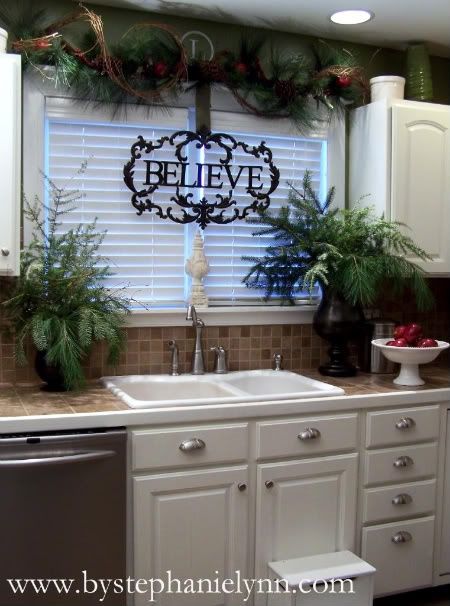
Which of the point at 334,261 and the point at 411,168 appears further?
the point at 411,168

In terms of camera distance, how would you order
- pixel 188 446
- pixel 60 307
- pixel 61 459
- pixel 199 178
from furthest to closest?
1. pixel 199 178
2. pixel 60 307
3. pixel 188 446
4. pixel 61 459

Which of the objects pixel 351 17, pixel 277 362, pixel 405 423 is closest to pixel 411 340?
pixel 405 423

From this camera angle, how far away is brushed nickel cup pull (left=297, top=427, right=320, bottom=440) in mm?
2639

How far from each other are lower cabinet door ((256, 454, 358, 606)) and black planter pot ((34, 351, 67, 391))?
0.80m

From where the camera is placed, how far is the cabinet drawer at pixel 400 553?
2.80 metres

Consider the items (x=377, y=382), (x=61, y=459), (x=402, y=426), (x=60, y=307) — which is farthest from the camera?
(x=377, y=382)

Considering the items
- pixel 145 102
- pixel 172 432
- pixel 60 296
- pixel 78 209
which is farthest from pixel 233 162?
pixel 172 432

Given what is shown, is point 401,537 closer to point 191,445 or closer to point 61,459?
point 191,445

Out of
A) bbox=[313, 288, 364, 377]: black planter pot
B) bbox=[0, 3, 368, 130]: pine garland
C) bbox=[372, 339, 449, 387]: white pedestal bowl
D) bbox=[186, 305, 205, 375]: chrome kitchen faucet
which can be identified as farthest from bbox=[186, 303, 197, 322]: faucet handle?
bbox=[0, 3, 368, 130]: pine garland

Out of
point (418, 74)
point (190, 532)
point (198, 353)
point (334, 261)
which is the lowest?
point (190, 532)

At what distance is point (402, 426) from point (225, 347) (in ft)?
2.73

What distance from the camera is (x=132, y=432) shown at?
2.39m

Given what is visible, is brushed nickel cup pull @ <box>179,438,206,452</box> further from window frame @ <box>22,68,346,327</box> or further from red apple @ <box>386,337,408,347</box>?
red apple @ <box>386,337,408,347</box>

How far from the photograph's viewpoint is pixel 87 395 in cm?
264
